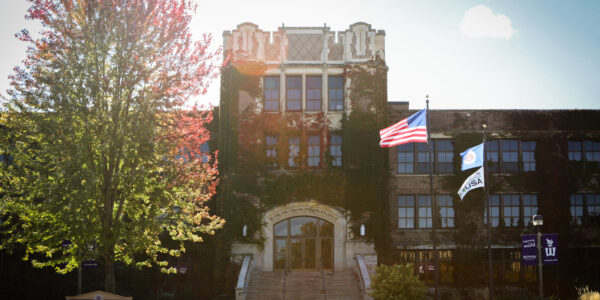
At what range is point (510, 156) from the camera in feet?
78.9

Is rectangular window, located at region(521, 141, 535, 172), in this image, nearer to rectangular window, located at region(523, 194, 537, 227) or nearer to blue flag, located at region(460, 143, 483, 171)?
rectangular window, located at region(523, 194, 537, 227)

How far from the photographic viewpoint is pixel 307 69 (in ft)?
75.6

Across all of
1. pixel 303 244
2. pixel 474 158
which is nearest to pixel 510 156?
pixel 474 158

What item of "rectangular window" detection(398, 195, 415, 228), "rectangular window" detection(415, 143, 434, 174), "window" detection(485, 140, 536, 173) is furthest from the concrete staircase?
"window" detection(485, 140, 536, 173)

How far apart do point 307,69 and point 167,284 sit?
12580 mm

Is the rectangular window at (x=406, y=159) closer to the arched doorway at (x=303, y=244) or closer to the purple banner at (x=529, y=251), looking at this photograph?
the arched doorway at (x=303, y=244)

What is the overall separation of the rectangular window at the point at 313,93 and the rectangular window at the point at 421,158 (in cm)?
538

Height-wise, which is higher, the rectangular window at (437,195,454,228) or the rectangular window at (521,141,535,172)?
the rectangular window at (521,141,535,172)

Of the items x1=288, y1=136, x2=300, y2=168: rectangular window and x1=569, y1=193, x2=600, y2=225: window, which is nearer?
x1=288, y1=136, x2=300, y2=168: rectangular window

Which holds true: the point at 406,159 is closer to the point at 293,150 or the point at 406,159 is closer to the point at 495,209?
the point at 495,209

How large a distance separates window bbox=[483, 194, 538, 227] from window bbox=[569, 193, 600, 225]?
206 centimetres

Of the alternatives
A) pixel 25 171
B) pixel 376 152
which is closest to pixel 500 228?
pixel 376 152

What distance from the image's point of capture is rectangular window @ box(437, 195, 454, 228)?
23.5m

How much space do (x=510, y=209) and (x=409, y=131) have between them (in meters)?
9.88
